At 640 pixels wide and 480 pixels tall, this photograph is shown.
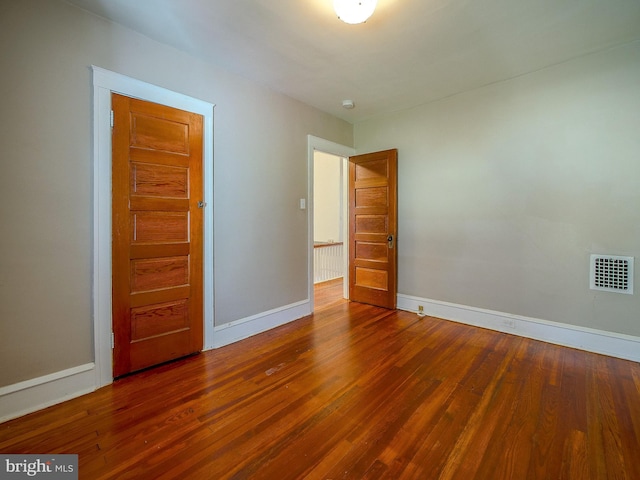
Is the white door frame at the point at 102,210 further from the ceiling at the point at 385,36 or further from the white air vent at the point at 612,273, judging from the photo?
the white air vent at the point at 612,273

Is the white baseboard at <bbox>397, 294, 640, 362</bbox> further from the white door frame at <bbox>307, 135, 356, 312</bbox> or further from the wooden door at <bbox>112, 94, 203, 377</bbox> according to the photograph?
the wooden door at <bbox>112, 94, 203, 377</bbox>

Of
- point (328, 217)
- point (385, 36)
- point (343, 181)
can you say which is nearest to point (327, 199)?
point (328, 217)

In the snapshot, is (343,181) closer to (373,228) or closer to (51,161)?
(373,228)

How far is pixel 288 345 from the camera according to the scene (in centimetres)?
281

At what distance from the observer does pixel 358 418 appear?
174cm

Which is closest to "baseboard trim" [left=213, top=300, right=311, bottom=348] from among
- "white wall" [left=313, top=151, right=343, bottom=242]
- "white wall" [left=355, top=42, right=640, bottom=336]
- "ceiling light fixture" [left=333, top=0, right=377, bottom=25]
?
"white wall" [left=355, top=42, right=640, bottom=336]

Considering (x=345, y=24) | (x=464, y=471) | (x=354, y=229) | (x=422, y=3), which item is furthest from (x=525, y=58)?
(x=464, y=471)

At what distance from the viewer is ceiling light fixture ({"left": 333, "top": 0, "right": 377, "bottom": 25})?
1789 mm

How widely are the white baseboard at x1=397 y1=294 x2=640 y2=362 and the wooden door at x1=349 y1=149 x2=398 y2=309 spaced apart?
496 millimetres

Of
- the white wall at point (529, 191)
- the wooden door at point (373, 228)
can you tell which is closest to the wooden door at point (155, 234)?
the wooden door at point (373, 228)

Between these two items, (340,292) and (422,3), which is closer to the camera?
(422,3)

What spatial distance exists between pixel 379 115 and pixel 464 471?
3894 millimetres

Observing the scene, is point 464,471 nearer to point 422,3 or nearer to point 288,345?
point 288,345

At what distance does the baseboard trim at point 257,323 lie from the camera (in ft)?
9.21
